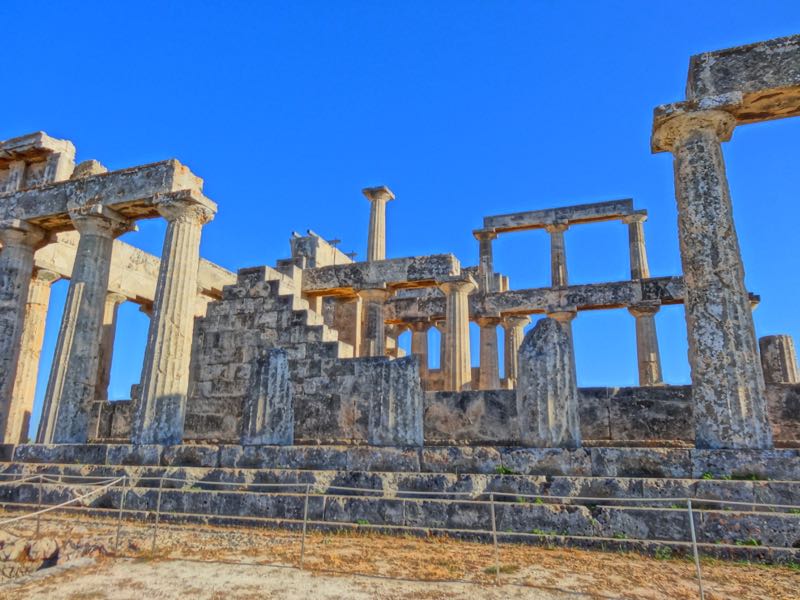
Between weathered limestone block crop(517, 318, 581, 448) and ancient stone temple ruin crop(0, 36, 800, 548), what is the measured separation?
0.02 m

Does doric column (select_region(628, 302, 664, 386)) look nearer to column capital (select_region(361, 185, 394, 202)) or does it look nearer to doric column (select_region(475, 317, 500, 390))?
doric column (select_region(475, 317, 500, 390))

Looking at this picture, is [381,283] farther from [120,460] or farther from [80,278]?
[120,460]

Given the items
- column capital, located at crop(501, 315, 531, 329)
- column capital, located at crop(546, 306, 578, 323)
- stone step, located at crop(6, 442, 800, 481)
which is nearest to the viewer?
stone step, located at crop(6, 442, 800, 481)

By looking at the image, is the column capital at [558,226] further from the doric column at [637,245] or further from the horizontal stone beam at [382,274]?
the horizontal stone beam at [382,274]

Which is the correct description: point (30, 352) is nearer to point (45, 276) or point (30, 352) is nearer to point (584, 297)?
A: point (45, 276)

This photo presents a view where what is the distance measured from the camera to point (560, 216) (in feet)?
76.9

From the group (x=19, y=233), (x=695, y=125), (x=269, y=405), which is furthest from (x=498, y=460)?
(x=19, y=233)

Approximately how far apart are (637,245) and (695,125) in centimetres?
1534

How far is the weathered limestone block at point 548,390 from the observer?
25.2 feet

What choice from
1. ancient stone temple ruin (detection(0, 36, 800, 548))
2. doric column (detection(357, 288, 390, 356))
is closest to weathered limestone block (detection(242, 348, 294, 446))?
Answer: ancient stone temple ruin (detection(0, 36, 800, 548))

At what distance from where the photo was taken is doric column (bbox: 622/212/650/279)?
22484mm

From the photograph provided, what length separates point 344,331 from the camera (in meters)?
21.9

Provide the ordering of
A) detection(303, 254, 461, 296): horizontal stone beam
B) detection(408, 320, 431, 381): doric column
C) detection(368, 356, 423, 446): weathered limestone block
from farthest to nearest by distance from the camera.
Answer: detection(408, 320, 431, 381): doric column, detection(303, 254, 461, 296): horizontal stone beam, detection(368, 356, 423, 446): weathered limestone block

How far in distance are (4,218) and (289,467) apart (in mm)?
10034
